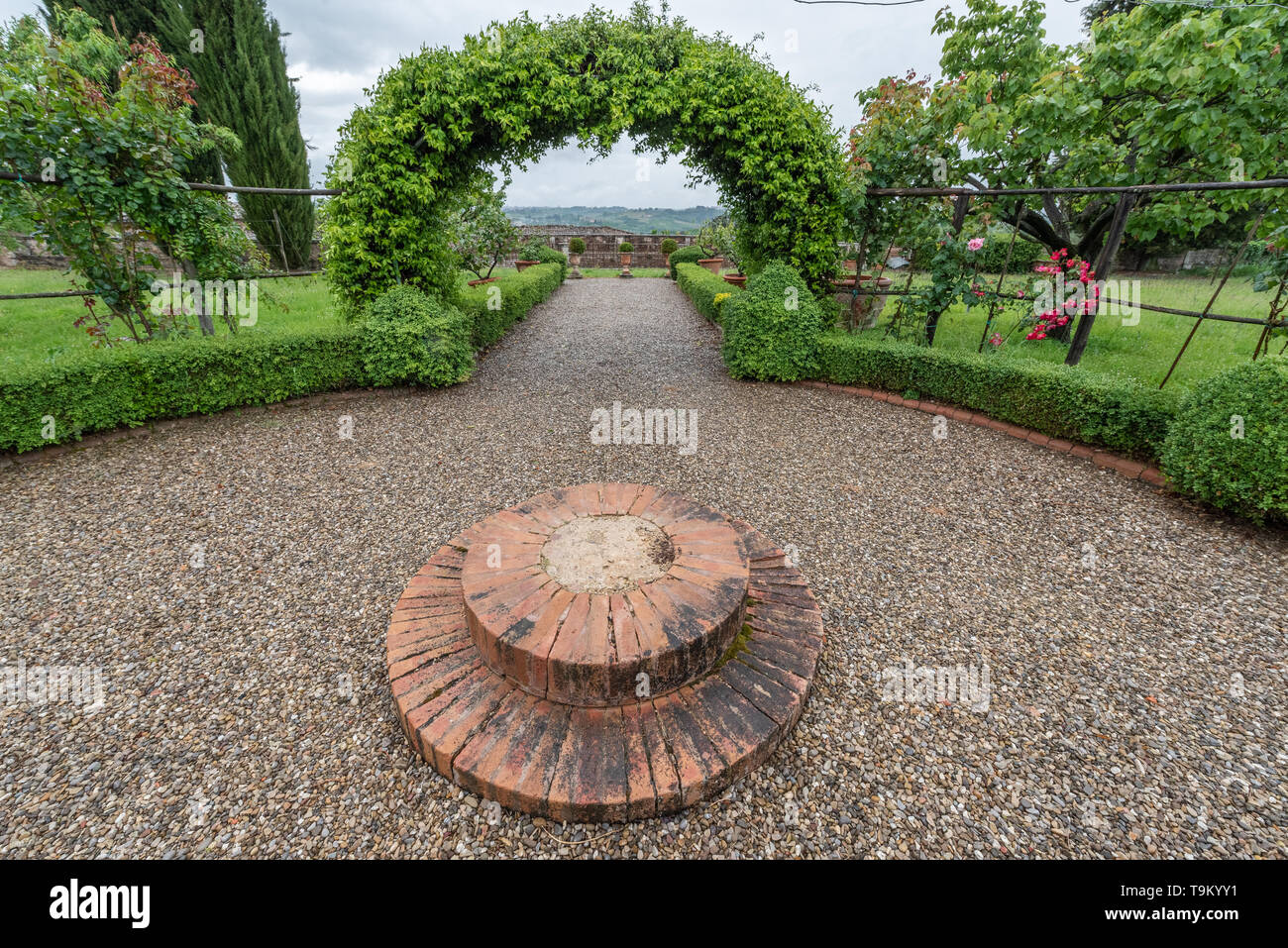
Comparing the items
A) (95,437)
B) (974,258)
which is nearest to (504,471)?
(95,437)

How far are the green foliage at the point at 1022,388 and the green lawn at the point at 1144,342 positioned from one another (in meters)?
0.50

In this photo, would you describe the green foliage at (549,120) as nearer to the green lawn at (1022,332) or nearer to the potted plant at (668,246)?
the green lawn at (1022,332)

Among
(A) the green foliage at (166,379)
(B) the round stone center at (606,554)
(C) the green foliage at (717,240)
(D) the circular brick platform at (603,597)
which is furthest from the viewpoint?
(C) the green foliage at (717,240)

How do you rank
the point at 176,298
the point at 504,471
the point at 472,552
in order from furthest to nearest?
1. the point at 176,298
2. the point at 504,471
3. the point at 472,552

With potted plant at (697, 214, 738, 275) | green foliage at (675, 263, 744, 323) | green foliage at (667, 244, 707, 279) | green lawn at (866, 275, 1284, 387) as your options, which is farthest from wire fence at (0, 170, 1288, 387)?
green foliage at (667, 244, 707, 279)

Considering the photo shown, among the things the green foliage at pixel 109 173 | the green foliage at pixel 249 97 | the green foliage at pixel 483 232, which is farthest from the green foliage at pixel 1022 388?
the green foliage at pixel 249 97

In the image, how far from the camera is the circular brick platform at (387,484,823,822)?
186 cm

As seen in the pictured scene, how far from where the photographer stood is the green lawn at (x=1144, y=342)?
20.7ft

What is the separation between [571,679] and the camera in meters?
1.99

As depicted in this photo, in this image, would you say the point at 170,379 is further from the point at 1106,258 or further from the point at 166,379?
the point at 1106,258

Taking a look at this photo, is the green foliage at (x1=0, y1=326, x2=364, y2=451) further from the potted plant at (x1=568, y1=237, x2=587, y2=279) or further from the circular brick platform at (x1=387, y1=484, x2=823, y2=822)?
the potted plant at (x1=568, y1=237, x2=587, y2=279)

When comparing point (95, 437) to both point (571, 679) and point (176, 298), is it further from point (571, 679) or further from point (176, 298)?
point (571, 679)

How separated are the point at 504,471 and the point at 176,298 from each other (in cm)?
489

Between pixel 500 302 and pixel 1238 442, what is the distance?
979cm
